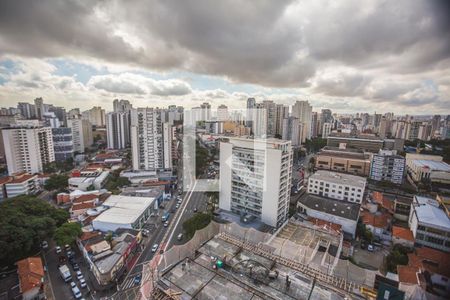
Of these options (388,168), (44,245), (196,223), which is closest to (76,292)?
(44,245)

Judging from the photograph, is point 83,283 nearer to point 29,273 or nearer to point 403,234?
point 29,273

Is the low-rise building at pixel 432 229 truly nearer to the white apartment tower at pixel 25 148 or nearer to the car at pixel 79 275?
the car at pixel 79 275

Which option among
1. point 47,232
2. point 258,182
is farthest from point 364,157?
point 47,232

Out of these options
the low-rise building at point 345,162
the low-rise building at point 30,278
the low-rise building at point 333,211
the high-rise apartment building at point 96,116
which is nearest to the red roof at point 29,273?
the low-rise building at point 30,278

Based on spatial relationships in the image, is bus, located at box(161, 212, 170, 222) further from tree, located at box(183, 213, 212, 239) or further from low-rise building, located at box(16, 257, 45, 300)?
low-rise building, located at box(16, 257, 45, 300)

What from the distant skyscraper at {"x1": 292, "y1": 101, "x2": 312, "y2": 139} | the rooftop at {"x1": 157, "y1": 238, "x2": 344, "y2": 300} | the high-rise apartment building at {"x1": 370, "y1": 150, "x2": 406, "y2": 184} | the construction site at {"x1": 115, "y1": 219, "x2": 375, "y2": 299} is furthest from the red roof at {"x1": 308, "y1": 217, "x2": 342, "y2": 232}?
the distant skyscraper at {"x1": 292, "y1": 101, "x2": 312, "y2": 139}
